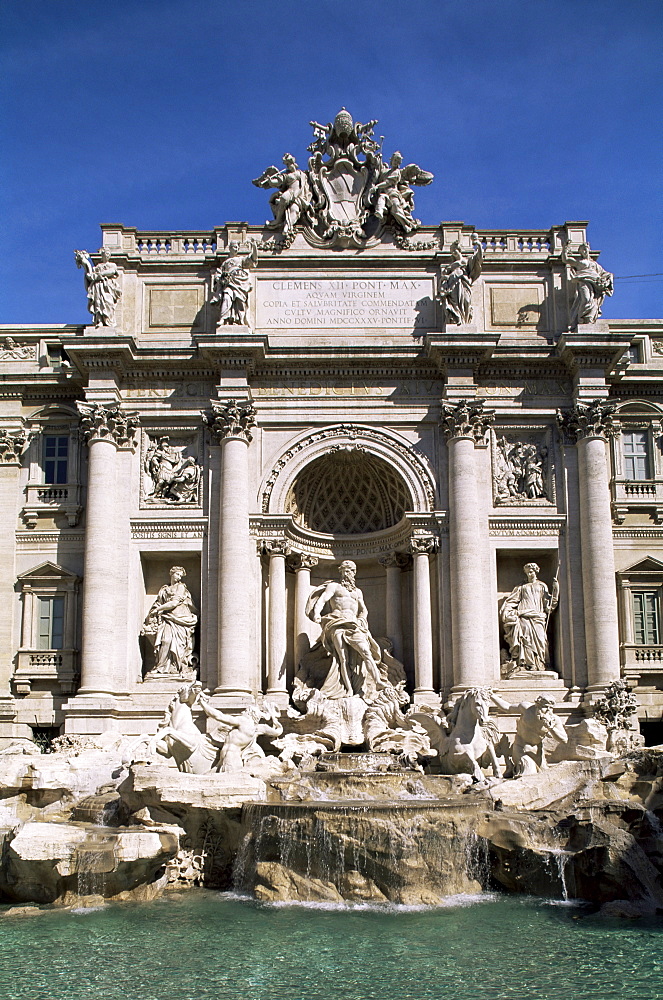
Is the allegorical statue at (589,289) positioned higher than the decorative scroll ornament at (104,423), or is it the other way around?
the allegorical statue at (589,289)

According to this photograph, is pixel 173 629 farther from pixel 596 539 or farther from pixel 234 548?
pixel 596 539

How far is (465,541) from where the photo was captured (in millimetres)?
24625

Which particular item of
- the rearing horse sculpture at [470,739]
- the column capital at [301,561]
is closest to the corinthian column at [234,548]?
the column capital at [301,561]

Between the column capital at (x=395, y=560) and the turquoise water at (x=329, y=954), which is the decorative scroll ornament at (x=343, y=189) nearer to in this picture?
the column capital at (x=395, y=560)

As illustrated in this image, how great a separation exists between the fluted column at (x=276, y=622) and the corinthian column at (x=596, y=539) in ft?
23.8

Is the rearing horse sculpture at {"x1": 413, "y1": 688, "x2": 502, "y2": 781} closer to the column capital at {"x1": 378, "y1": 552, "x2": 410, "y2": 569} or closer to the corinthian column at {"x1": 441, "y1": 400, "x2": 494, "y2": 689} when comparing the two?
the corinthian column at {"x1": 441, "y1": 400, "x2": 494, "y2": 689}

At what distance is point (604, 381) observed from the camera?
2578 cm

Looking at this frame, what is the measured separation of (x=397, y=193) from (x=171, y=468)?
30.4ft

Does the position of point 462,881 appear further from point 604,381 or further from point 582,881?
point 604,381

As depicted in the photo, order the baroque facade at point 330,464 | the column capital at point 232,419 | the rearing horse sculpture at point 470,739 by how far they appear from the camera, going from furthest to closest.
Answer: the column capital at point 232,419 < the baroque facade at point 330,464 < the rearing horse sculpture at point 470,739

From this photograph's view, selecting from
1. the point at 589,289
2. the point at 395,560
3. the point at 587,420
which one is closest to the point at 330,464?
the point at 395,560

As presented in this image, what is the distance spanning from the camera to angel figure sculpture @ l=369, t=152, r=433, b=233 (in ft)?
87.9

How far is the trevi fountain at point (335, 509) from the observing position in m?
21.8

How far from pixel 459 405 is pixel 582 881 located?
1232cm
